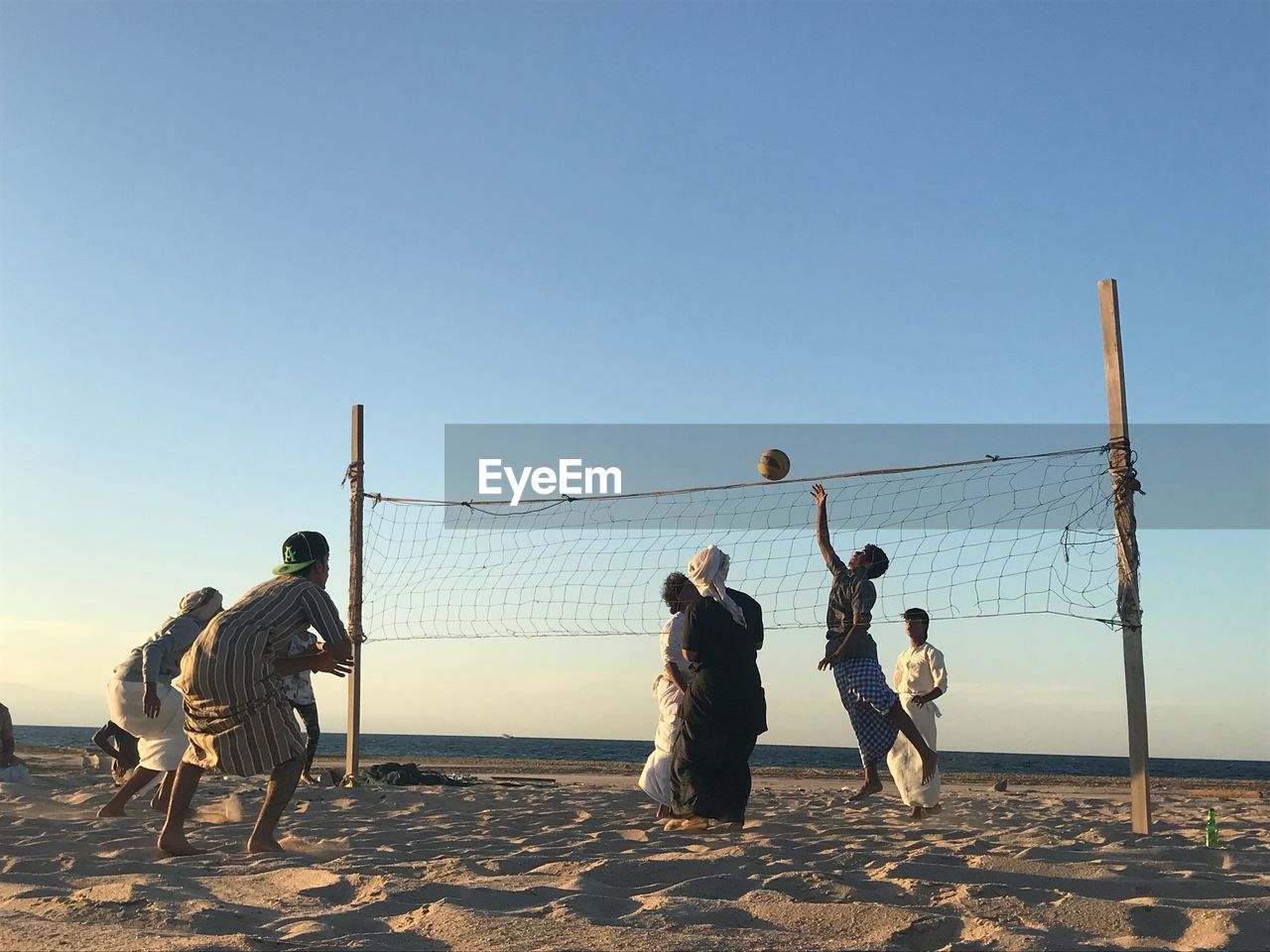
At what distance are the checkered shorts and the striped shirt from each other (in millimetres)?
3069

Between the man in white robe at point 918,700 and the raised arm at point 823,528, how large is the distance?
0.70 m

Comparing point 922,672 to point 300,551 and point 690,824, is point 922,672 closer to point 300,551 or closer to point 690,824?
point 690,824

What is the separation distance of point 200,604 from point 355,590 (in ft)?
10.4

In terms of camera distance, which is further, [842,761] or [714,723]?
[842,761]

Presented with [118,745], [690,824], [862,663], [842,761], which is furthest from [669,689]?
[842,761]

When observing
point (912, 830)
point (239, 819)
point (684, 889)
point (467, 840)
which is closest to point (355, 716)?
point (239, 819)

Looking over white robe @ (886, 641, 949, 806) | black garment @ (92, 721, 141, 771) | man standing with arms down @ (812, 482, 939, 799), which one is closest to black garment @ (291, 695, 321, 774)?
black garment @ (92, 721, 141, 771)

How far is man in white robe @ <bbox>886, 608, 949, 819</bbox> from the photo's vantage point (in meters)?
6.19

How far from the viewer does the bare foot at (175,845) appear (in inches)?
161

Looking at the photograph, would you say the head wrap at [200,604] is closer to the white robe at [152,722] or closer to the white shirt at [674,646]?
the white robe at [152,722]

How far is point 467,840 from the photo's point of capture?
470 cm

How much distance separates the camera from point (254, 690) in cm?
416

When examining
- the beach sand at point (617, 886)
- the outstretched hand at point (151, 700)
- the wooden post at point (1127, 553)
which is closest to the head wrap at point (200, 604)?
the outstretched hand at point (151, 700)

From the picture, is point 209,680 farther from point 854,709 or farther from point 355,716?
point 355,716
